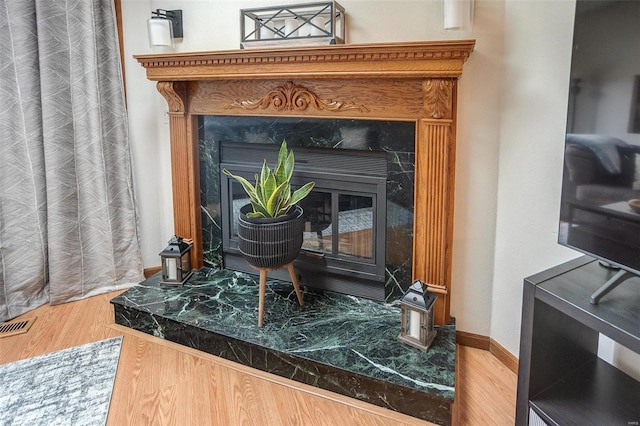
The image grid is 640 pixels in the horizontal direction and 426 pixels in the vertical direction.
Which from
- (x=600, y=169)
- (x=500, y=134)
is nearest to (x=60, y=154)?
(x=500, y=134)

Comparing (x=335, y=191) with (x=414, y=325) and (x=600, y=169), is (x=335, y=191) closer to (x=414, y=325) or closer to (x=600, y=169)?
(x=414, y=325)

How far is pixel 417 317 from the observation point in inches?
77.3

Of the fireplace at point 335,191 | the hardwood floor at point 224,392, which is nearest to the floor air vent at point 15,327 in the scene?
the hardwood floor at point 224,392

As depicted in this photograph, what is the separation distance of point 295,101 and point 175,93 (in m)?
0.68

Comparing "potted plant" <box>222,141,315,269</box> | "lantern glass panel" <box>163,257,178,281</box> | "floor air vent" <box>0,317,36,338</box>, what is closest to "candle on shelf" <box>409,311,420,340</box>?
"potted plant" <box>222,141,315,269</box>

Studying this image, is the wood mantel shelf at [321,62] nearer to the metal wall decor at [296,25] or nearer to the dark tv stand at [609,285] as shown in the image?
the metal wall decor at [296,25]

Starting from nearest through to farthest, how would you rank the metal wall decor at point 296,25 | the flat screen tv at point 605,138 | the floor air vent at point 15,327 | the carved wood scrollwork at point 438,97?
1. the flat screen tv at point 605,138
2. the carved wood scrollwork at point 438,97
3. the metal wall decor at point 296,25
4. the floor air vent at point 15,327

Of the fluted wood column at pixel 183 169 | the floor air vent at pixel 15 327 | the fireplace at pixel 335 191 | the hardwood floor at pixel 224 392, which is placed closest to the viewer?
the hardwood floor at pixel 224 392

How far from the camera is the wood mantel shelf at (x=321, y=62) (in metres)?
1.85

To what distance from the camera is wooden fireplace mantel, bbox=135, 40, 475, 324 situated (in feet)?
6.31

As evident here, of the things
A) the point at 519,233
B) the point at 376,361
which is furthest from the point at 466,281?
the point at 376,361

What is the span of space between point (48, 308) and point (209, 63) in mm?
1614

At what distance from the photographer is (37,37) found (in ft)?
8.07

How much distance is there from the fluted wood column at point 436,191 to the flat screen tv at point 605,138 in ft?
1.86
